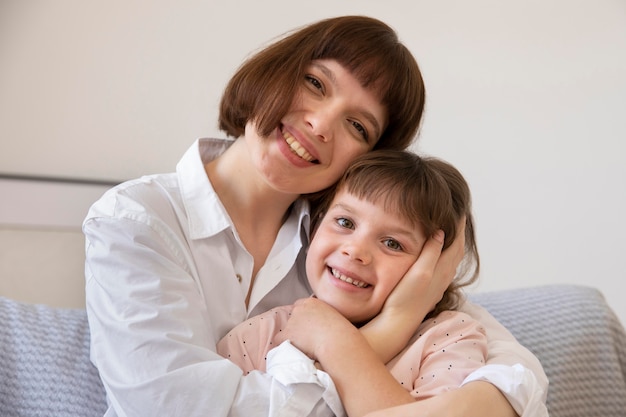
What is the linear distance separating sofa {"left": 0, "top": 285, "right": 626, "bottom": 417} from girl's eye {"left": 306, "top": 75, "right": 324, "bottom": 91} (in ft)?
2.20

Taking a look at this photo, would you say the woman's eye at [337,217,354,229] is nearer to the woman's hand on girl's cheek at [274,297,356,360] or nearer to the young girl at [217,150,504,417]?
the young girl at [217,150,504,417]

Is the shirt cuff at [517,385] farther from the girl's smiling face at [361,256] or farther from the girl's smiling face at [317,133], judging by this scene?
the girl's smiling face at [317,133]

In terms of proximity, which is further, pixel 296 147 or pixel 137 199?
pixel 296 147

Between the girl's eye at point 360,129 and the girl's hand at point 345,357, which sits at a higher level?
the girl's eye at point 360,129

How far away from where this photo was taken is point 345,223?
147 cm

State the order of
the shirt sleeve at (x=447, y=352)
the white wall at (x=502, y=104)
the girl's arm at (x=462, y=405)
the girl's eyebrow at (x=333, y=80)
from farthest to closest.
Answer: the white wall at (x=502, y=104) < the girl's eyebrow at (x=333, y=80) < the shirt sleeve at (x=447, y=352) < the girl's arm at (x=462, y=405)

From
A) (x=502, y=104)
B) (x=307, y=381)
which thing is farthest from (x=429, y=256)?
(x=502, y=104)

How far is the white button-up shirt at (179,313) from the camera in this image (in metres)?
1.21

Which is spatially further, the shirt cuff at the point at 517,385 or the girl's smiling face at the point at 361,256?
the girl's smiling face at the point at 361,256

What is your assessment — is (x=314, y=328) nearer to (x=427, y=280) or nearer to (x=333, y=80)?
(x=427, y=280)

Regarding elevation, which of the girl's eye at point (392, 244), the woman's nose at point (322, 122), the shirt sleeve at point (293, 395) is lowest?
the shirt sleeve at point (293, 395)

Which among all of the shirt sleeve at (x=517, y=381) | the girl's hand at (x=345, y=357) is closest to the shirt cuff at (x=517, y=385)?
the shirt sleeve at (x=517, y=381)

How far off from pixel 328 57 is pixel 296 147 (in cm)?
19

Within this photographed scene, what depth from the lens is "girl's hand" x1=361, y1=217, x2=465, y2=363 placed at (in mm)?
1385
